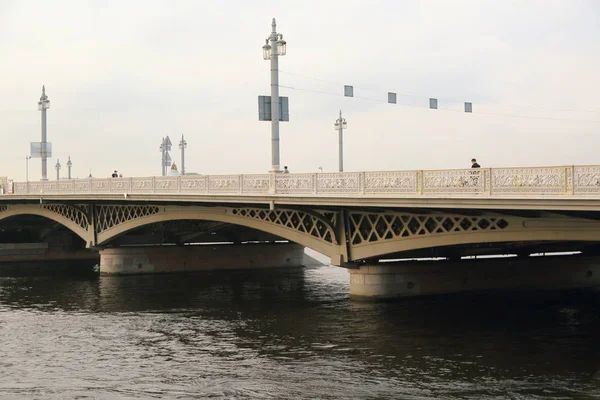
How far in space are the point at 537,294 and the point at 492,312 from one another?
261 inches

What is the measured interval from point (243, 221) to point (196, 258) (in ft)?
60.4

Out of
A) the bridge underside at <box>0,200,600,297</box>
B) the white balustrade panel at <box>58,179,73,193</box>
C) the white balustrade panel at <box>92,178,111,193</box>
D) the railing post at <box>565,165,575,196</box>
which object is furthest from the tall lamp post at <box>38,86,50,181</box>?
the railing post at <box>565,165,575,196</box>

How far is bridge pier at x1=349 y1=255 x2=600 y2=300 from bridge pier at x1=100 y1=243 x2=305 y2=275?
21.4 m

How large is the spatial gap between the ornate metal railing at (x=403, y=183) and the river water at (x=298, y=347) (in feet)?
15.8

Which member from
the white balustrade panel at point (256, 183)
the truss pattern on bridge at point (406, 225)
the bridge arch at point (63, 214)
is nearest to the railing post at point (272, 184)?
the white balustrade panel at point (256, 183)

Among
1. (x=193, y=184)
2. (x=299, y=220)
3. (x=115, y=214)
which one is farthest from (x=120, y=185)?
(x=299, y=220)

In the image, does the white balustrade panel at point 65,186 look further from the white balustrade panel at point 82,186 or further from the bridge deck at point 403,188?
the bridge deck at point 403,188

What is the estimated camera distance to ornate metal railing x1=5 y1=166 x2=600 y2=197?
2169cm

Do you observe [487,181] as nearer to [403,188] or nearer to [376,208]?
[403,188]

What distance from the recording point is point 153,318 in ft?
110

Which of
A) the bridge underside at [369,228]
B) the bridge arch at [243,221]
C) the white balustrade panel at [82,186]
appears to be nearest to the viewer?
the bridge underside at [369,228]

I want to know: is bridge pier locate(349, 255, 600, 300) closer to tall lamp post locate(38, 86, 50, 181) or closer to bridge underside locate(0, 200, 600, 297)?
bridge underside locate(0, 200, 600, 297)

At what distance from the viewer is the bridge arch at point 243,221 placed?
34.1m

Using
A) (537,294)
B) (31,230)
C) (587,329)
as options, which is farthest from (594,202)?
(31,230)
